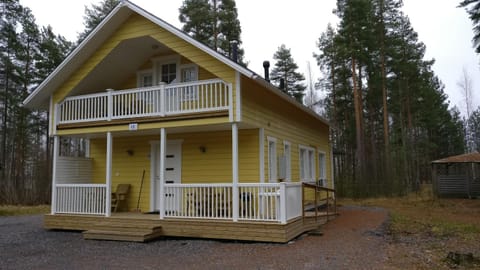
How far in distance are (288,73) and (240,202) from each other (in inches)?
965

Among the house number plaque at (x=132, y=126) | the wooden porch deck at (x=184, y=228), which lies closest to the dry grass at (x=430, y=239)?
the wooden porch deck at (x=184, y=228)

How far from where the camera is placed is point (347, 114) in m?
29.8

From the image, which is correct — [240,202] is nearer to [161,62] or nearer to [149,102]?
[149,102]

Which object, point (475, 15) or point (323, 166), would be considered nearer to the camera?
point (475, 15)

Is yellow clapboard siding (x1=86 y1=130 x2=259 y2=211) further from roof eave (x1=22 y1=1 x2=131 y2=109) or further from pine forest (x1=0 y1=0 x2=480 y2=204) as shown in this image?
pine forest (x1=0 y1=0 x2=480 y2=204)

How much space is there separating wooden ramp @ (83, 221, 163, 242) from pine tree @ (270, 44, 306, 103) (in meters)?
24.2

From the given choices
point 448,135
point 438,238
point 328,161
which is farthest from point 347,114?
point 438,238

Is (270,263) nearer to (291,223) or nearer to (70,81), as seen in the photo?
(291,223)

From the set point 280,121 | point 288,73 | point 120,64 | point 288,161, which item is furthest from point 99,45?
point 288,73

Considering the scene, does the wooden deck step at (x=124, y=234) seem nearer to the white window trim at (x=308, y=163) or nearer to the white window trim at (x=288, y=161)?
the white window trim at (x=288, y=161)

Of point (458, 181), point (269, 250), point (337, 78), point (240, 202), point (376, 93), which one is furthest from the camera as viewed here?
point (337, 78)

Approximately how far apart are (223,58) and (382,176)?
51.3 feet

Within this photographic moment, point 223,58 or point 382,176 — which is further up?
point 223,58

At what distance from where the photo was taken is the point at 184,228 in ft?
30.7
